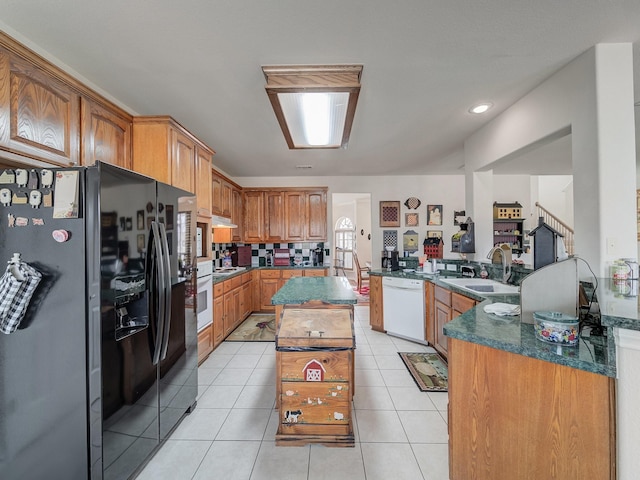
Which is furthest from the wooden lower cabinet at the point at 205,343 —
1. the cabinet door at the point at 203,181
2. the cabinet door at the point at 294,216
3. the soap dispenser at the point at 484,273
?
the soap dispenser at the point at 484,273

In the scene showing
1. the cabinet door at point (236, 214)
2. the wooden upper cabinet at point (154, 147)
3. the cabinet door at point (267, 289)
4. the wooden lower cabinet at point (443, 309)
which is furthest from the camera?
the cabinet door at point (267, 289)

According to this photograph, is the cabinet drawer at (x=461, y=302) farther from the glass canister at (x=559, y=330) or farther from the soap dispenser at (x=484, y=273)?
the glass canister at (x=559, y=330)

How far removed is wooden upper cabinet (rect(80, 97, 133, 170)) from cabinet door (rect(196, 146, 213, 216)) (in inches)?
25.1

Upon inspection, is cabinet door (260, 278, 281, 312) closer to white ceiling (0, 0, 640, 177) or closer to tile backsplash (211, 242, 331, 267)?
tile backsplash (211, 242, 331, 267)

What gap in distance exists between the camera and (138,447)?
147 cm

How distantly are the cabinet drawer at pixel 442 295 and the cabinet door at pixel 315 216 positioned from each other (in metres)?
2.31

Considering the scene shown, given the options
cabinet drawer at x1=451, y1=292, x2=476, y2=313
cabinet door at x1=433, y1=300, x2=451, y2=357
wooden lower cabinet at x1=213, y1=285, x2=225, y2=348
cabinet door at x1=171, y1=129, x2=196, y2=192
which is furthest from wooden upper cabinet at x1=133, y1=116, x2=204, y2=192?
cabinet door at x1=433, y1=300, x2=451, y2=357

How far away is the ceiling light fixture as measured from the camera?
181 cm

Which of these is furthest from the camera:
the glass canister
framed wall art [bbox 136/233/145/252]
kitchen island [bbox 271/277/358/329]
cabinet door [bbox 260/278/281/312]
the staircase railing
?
the staircase railing

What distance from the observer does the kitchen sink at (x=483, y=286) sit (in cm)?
243

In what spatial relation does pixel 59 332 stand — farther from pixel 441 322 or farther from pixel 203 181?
pixel 441 322

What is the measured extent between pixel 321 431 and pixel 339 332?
2.12ft

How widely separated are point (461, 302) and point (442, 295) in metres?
0.40

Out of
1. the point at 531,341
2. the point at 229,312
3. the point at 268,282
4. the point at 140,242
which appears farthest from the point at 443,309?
the point at 268,282
